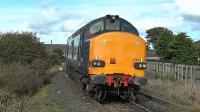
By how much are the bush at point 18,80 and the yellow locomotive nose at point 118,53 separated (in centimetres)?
492

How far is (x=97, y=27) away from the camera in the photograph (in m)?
20.4

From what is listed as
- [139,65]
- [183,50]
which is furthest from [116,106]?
[183,50]

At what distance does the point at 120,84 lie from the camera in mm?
18891

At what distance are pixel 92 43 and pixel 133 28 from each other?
2.71 meters

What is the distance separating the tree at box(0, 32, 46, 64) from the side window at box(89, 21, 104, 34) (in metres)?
12.3

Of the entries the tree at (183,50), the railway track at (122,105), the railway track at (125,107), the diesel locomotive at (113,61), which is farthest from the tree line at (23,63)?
the tree at (183,50)

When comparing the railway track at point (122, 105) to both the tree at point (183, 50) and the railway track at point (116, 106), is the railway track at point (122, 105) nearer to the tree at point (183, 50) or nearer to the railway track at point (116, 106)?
the railway track at point (116, 106)

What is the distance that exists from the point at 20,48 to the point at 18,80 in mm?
10572

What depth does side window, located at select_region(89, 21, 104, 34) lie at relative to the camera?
20141mm

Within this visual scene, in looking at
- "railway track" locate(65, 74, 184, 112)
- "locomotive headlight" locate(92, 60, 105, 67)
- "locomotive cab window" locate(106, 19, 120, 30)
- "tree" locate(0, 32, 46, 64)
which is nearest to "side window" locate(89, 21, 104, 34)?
"locomotive cab window" locate(106, 19, 120, 30)

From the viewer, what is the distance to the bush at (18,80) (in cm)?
2241

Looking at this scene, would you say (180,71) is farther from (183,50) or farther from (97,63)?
(97,63)

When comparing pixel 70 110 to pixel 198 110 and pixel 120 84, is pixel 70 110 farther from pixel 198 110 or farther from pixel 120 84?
pixel 198 110

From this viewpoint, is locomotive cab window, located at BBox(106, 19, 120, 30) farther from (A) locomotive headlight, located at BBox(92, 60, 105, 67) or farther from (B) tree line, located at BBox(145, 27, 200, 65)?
(B) tree line, located at BBox(145, 27, 200, 65)
